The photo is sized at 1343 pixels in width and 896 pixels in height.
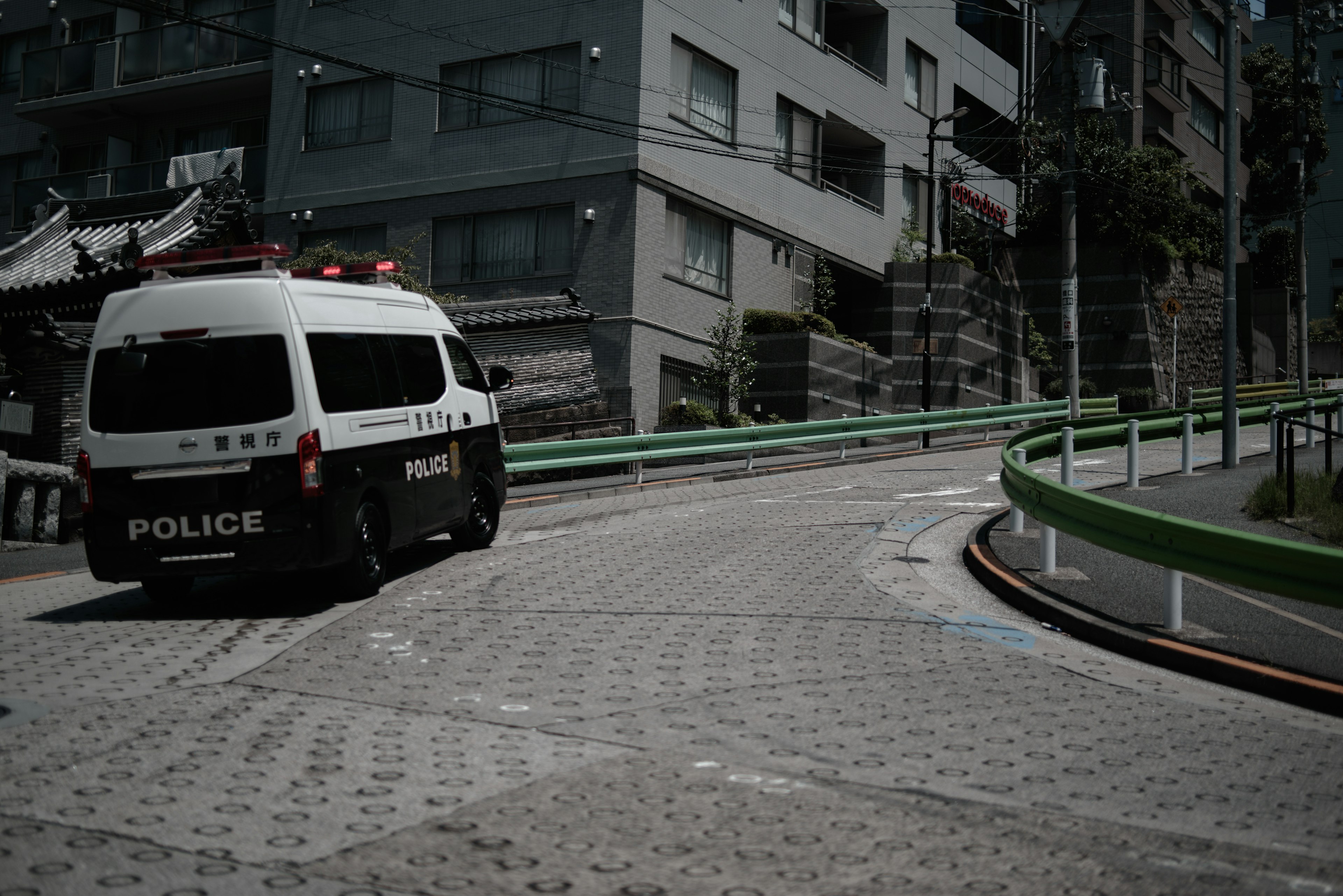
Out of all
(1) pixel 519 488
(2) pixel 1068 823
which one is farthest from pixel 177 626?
(1) pixel 519 488

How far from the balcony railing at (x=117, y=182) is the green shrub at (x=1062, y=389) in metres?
25.8

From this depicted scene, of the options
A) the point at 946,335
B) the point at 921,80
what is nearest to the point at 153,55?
the point at 921,80

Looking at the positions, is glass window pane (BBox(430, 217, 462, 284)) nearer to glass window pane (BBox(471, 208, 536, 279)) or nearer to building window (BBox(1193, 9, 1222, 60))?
glass window pane (BBox(471, 208, 536, 279))

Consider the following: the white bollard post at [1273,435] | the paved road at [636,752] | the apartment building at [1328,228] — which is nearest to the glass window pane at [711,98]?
the white bollard post at [1273,435]

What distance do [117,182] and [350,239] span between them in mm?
7237

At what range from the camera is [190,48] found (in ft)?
109

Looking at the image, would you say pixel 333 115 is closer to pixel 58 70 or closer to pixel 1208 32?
pixel 58 70

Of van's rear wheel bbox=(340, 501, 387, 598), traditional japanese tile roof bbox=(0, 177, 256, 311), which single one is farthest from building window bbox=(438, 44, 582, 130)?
van's rear wheel bbox=(340, 501, 387, 598)

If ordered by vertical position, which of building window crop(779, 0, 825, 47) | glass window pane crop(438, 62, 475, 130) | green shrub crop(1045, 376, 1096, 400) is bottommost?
green shrub crop(1045, 376, 1096, 400)

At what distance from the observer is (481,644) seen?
8.50 m

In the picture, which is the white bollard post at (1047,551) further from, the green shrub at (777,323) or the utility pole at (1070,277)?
the green shrub at (777,323)

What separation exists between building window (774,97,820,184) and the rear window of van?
24.7 m

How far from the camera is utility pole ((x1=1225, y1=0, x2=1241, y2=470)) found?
21859 mm

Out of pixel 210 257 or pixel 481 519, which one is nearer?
pixel 210 257
